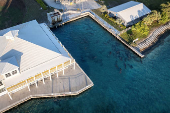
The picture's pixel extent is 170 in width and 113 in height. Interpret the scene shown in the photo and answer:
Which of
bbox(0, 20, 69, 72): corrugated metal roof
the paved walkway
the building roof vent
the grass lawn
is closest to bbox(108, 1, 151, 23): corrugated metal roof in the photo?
the paved walkway

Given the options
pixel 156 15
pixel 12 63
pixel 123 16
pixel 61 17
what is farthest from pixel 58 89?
pixel 156 15

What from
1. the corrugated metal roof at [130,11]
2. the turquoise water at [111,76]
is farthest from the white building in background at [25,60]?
the corrugated metal roof at [130,11]

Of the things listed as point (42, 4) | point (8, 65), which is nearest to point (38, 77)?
point (8, 65)

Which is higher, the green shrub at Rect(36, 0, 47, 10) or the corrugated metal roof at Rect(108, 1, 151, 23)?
the corrugated metal roof at Rect(108, 1, 151, 23)

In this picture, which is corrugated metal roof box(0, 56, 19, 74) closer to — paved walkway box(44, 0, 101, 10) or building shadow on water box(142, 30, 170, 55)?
paved walkway box(44, 0, 101, 10)

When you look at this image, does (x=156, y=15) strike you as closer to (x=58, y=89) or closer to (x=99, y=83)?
(x=99, y=83)

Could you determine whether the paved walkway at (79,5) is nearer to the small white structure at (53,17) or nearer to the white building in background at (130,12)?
the small white structure at (53,17)
